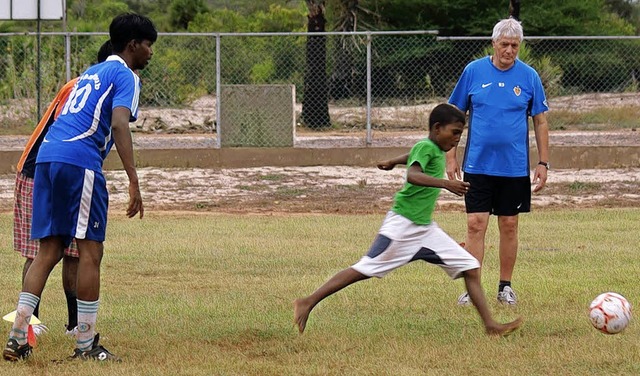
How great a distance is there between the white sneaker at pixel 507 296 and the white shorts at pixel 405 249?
3.85ft

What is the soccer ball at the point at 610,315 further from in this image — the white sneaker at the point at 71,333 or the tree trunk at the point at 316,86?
the tree trunk at the point at 316,86

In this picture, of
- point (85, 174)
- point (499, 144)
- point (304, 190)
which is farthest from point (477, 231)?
point (304, 190)

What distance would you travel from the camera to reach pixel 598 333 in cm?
670

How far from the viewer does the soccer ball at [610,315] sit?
21.1ft

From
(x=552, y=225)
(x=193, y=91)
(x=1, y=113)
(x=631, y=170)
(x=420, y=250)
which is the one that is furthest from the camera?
(x=193, y=91)

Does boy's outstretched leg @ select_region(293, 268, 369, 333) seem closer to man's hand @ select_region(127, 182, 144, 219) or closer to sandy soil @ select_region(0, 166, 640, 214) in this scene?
man's hand @ select_region(127, 182, 144, 219)


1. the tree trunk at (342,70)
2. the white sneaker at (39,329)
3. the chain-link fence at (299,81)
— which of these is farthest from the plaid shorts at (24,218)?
the tree trunk at (342,70)

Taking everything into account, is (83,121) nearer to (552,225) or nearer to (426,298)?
(426,298)

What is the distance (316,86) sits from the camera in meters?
21.6

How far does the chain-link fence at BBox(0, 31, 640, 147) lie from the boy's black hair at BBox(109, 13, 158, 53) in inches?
474

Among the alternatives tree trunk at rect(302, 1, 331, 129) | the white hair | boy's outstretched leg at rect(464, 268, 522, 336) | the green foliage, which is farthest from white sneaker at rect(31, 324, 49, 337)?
the green foliage

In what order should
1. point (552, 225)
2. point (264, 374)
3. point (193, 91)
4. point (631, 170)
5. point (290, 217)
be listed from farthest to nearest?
point (193, 91) < point (631, 170) < point (290, 217) < point (552, 225) < point (264, 374)

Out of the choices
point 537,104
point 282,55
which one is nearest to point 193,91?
point 282,55

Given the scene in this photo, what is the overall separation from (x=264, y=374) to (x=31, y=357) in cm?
128
